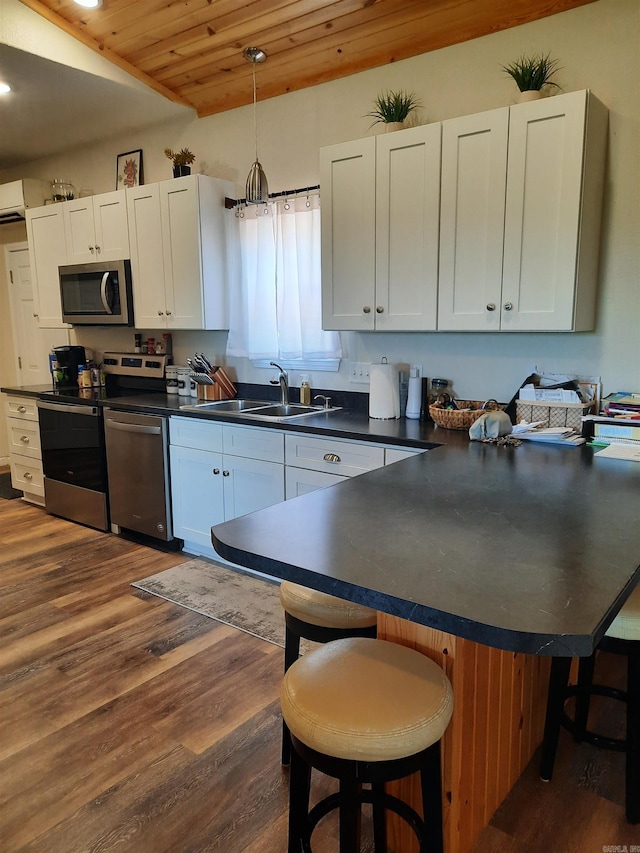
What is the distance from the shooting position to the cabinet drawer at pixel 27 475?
4.68 m

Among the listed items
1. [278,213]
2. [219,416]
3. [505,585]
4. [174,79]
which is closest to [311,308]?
[278,213]

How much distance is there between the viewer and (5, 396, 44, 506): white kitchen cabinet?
15.1 ft

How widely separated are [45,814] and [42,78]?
146 inches

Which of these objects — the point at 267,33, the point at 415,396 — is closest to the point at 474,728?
the point at 415,396

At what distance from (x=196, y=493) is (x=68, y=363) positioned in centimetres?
204

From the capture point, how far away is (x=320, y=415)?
10.9 feet

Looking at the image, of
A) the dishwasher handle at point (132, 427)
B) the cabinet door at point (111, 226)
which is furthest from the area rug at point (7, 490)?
the cabinet door at point (111, 226)

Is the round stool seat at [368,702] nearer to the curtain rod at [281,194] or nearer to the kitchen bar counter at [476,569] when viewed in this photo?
the kitchen bar counter at [476,569]

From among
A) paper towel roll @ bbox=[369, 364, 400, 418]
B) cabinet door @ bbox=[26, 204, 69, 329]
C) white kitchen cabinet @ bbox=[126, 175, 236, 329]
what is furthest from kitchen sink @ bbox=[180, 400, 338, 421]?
cabinet door @ bbox=[26, 204, 69, 329]

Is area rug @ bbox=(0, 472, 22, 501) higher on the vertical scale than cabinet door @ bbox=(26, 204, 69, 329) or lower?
lower

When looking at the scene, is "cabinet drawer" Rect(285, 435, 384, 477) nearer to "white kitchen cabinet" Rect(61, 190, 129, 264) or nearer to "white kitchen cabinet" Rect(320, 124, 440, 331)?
"white kitchen cabinet" Rect(320, 124, 440, 331)

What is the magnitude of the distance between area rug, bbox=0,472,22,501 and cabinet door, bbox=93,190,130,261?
2.18m

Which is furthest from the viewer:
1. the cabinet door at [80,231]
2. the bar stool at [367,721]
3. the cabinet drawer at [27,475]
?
the cabinet drawer at [27,475]

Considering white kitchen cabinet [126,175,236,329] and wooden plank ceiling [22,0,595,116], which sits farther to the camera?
white kitchen cabinet [126,175,236,329]
